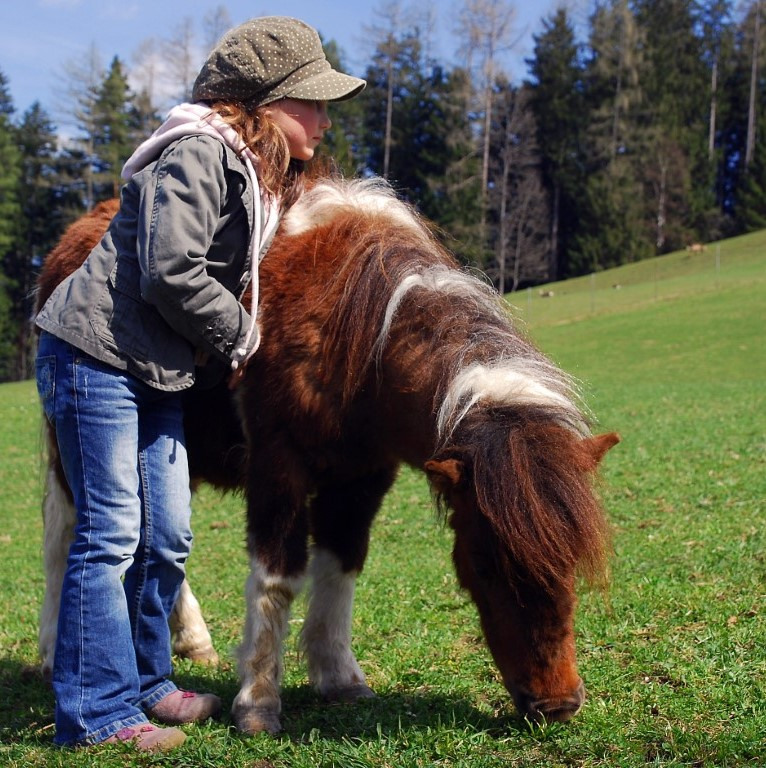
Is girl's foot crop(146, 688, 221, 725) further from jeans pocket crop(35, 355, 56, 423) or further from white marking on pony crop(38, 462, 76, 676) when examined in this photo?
jeans pocket crop(35, 355, 56, 423)

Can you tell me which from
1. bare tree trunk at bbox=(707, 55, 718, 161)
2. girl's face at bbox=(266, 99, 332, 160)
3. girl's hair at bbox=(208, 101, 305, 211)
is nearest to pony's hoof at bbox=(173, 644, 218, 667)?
girl's hair at bbox=(208, 101, 305, 211)

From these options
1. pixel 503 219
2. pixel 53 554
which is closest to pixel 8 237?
pixel 503 219

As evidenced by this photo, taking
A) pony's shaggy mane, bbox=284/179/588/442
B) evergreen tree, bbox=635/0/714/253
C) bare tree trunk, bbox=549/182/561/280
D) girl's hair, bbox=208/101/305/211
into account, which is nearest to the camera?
pony's shaggy mane, bbox=284/179/588/442

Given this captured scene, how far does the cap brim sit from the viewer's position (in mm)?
3395

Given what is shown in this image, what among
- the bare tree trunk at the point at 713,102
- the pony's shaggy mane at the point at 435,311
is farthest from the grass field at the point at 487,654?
the bare tree trunk at the point at 713,102

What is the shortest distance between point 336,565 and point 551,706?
4.29ft

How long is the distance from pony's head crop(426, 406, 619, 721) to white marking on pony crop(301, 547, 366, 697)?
3.34ft

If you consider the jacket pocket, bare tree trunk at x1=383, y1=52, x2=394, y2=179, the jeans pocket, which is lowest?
the jeans pocket

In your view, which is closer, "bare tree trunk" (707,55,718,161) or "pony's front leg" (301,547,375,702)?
"pony's front leg" (301,547,375,702)

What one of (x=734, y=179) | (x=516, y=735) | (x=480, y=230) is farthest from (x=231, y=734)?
(x=734, y=179)

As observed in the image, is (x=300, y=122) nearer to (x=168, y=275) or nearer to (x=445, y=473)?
(x=168, y=275)

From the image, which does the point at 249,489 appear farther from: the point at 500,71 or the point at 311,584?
the point at 500,71

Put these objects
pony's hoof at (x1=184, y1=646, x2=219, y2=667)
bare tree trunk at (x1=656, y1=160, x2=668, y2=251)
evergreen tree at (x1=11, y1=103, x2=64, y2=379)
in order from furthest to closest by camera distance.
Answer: bare tree trunk at (x1=656, y1=160, x2=668, y2=251) < evergreen tree at (x1=11, y1=103, x2=64, y2=379) < pony's hoof at (x1=184, y1=646, x2=219, y2=667)

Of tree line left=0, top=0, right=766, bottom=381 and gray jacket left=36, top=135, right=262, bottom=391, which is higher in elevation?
tree line left=0, top=0, right=766, bottom=381
